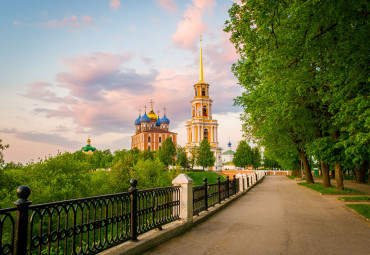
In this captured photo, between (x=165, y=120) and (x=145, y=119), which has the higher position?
(x=165, y=120)

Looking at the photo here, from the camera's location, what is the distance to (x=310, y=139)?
2252 centimetres

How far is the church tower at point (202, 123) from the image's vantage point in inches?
3519

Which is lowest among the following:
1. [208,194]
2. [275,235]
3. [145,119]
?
[275,235]

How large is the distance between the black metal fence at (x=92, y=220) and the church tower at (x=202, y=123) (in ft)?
265

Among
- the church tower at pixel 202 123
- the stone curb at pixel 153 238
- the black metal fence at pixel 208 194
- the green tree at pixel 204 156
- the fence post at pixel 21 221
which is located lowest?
the stone curb at pixel 153 238

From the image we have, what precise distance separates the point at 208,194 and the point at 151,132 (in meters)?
104

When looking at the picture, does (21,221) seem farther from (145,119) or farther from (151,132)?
(145,119)

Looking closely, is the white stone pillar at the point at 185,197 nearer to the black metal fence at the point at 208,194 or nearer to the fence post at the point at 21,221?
the black metal fence at the point at 208,194

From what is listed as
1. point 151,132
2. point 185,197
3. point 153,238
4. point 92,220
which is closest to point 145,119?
point 151,132

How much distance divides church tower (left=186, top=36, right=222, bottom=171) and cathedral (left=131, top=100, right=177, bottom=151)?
2051 cm

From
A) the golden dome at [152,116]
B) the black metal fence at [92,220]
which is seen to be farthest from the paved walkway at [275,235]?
the golden dome at [152,116]

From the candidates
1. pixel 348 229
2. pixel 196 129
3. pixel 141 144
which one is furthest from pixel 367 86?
pixel 141 144

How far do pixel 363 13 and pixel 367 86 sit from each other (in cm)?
332

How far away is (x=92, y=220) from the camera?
18.9 ft
